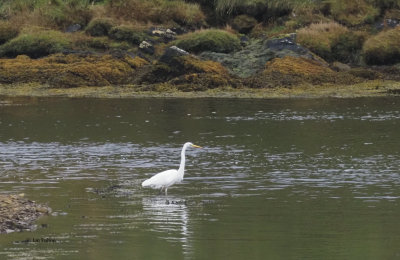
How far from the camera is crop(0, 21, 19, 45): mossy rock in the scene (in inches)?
2370

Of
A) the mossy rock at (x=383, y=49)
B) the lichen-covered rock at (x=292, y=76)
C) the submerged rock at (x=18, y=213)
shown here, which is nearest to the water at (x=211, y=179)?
the submerged rock at (x=18, y=213)

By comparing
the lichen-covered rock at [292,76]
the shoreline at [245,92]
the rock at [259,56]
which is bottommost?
the shoreline at [245,92]

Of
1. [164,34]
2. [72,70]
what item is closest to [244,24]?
[164,34]

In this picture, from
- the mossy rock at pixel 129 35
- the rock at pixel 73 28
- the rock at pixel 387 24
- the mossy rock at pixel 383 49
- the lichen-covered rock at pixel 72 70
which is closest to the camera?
the lichen-covered rock at pixel 72 70

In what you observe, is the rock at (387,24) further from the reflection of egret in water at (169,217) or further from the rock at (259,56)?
the reflection of egret in water at (169,217)

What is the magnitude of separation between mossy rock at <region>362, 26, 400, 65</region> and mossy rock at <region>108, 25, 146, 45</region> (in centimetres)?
1359

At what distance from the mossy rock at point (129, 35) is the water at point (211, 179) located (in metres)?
15.3

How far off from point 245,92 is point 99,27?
1575 centimetres

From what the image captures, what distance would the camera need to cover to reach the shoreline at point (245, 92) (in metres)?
46.0

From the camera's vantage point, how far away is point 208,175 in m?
24.0

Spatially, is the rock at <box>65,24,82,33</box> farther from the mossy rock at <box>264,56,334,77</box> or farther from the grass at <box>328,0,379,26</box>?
the grass at <box>328,0,379,26</box>

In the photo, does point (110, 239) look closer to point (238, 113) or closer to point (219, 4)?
point (238, 113)

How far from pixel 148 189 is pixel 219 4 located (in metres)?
43.1

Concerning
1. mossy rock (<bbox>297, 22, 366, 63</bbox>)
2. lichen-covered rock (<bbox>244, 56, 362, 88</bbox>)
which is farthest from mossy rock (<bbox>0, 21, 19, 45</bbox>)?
lichen-covered rock (<bbox>244, 56, 362, 88</bbox>)
